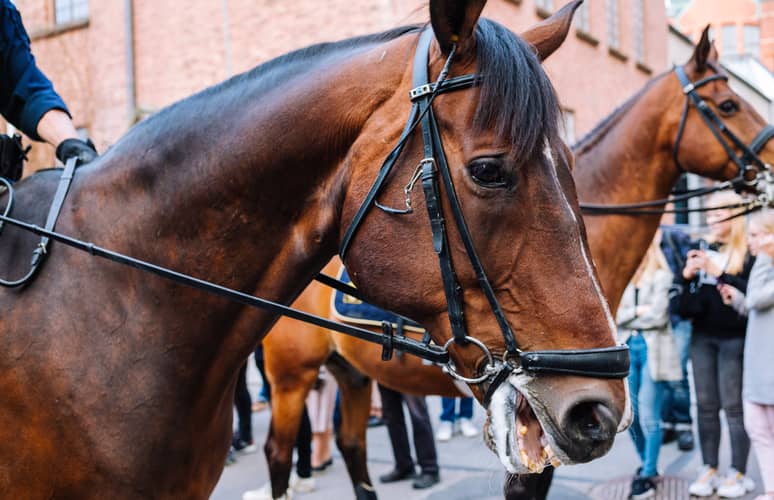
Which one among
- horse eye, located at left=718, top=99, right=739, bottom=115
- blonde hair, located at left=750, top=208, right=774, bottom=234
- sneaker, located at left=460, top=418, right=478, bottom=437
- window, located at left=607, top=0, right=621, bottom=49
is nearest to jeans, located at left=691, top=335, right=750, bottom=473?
blonde hair, located at left=750, top=208, right=774, bottom=234

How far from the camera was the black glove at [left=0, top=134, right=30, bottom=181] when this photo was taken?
239 centimetres

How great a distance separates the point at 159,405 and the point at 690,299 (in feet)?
16.2

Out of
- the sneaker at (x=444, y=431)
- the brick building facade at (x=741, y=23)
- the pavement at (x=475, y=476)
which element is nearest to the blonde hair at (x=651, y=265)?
the pavement at (x=475, y=476)

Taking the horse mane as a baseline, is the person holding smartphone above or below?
below

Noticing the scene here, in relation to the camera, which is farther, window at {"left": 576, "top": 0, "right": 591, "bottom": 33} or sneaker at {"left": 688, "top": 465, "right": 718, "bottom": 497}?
window at {"left": 576, "top": 0, "right": 591, "bottom": 33}

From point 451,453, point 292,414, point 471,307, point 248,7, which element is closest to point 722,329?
point 451,453

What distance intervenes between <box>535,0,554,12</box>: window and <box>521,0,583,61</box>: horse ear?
46.2ft

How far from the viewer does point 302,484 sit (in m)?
6.29

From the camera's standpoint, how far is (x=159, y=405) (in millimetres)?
1998

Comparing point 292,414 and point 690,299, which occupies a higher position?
point 690,299

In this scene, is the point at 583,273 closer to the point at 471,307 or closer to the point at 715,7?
the point at 471,307

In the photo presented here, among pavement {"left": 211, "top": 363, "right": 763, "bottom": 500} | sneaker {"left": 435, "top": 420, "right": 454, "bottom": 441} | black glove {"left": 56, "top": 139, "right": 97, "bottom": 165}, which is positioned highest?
black glove {"left": 56, "top": 139, "right": 97, "bottom": 165}

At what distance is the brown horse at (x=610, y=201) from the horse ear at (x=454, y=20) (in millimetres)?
2775

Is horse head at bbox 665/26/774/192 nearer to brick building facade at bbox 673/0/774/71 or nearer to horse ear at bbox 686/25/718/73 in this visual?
horse ear at bbox 686/25/718/73
